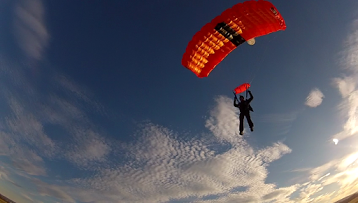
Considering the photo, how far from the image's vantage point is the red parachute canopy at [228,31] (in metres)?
11.0

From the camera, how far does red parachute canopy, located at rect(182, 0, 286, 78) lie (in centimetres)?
1103

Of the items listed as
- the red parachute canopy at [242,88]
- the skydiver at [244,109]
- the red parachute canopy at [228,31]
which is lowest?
the skydiver at [244,109]

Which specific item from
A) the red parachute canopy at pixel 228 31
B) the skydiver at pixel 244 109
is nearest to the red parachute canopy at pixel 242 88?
the skydiver at pixel 244 109

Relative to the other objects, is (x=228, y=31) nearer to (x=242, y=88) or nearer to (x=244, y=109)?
(x=242, y=88)

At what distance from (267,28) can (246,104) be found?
16.5 feet

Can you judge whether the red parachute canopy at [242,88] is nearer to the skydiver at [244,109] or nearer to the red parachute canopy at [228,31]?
the skydiver at [244,109]

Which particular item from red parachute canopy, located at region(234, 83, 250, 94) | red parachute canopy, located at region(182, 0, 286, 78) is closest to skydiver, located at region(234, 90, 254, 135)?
red parachute canopy, located at region(234, 83, 250, 94)

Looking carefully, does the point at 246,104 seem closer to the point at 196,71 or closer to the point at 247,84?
the point at 247,84

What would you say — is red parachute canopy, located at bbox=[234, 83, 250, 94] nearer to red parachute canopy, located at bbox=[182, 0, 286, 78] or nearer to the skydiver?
the skydiver

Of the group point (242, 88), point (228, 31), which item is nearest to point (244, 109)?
point (242, 88)

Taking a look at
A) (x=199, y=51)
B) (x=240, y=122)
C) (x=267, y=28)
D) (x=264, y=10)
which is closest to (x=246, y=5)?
(x=264, y=10)

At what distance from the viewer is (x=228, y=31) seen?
12.4m

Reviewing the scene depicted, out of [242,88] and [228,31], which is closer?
[228,31]

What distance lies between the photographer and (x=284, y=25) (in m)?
11.4
